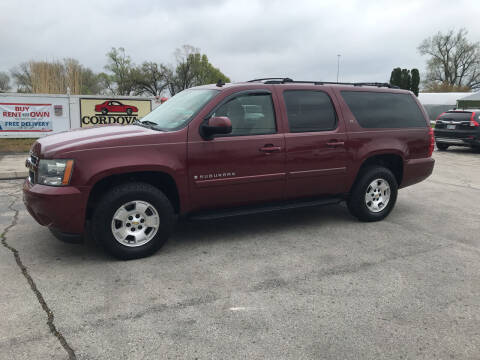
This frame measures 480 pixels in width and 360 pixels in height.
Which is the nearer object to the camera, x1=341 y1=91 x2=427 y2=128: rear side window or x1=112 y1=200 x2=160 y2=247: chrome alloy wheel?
x1=112 y1=200 x2=160 y2=247: chrome alloy wheel

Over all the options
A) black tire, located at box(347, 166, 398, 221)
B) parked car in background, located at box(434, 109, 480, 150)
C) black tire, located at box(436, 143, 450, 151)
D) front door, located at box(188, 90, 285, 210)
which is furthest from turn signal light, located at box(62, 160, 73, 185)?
black tire, located at box(436, 143, 450, 151)

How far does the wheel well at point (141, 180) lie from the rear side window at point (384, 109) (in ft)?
8.38

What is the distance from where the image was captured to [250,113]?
4.63m

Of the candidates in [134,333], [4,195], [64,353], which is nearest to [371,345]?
[134,333]

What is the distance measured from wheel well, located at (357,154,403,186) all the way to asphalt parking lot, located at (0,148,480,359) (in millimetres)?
777

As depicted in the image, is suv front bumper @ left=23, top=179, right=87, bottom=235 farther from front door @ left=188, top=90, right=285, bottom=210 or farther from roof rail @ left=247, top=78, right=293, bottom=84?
roof rail @ left=247, top=78, right=293, bottom=84

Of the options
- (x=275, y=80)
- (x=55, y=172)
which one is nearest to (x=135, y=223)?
(x=55, y=172)

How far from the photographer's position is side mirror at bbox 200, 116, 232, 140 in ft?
13.6

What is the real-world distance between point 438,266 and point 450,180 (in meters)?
5.82

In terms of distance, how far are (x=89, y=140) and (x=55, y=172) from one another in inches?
17.0

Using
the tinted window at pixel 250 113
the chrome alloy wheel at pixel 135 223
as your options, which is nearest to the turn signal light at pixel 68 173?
the chrome alloy wheel at pixel 135 223

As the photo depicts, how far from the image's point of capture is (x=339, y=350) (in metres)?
2.66

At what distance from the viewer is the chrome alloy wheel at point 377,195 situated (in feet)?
18.1

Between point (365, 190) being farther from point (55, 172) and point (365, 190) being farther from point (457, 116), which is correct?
point (457, 116)
